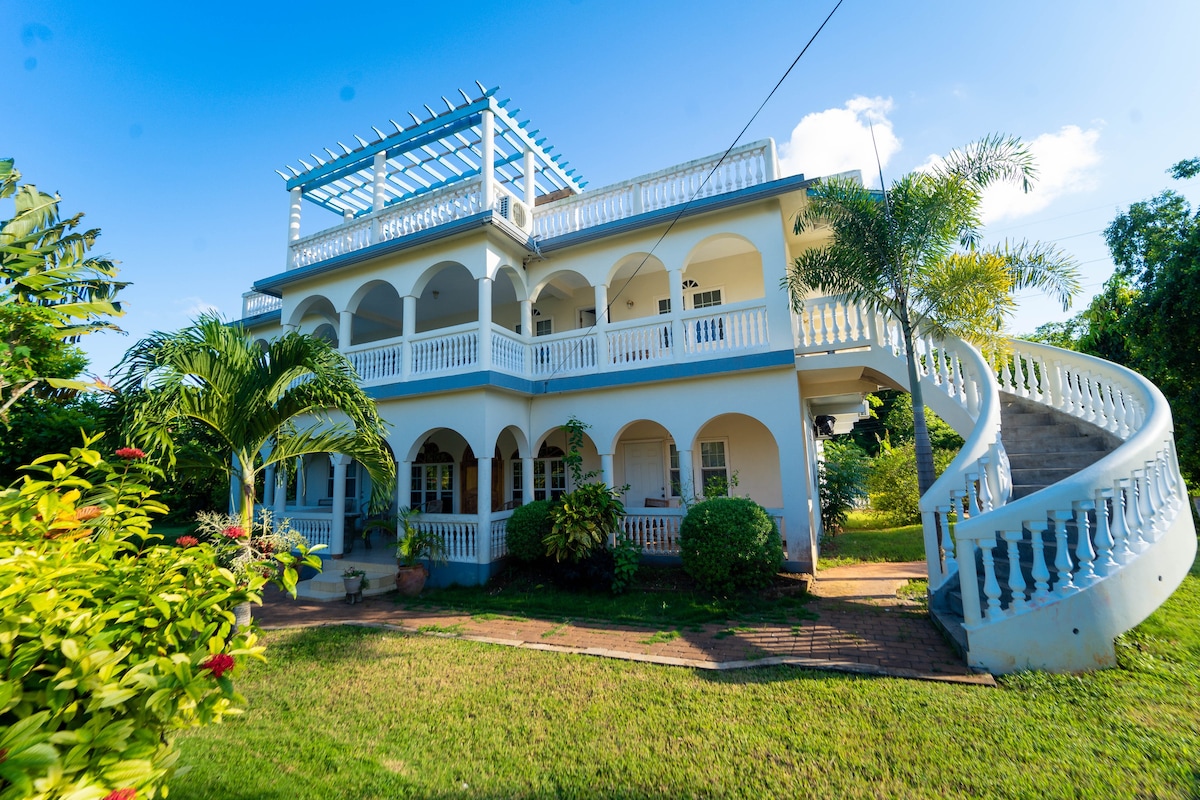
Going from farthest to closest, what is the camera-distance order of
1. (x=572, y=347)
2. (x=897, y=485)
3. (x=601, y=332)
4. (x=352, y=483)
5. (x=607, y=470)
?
(x=897, y=485), (x=352, y=483), (x=572, y=347), (x=601, y=332), (x=607, y=470)

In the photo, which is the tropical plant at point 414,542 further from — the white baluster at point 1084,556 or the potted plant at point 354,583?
the white baluster at point 1084,556

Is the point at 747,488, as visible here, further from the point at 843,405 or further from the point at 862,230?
the point at 862,230

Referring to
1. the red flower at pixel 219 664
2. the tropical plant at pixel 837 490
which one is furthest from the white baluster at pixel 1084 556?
the tropical plant at pixel 837 490

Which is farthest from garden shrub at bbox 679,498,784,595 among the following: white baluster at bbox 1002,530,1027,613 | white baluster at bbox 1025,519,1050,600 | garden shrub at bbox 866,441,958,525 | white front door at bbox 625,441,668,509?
garden shrub at bbox 866,441,958,525

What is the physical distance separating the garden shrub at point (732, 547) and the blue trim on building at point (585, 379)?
262 cm

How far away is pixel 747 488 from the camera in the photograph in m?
11.7

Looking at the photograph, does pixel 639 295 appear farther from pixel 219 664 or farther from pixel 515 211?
pixel 219 664

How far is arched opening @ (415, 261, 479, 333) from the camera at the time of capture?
1190 cm

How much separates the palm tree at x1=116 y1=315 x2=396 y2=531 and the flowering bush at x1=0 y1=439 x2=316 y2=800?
421cm

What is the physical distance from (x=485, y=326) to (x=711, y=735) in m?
7.96

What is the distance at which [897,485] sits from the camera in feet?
51.3

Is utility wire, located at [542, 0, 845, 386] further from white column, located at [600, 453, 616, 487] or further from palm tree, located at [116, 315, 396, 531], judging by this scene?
palm tree, located at [116, 315, 396, 531]

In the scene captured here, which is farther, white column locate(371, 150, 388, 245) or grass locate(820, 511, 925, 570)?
white column locate(371, 150, 388, 245)

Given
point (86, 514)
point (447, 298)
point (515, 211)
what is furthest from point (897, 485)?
point (86, 514)
